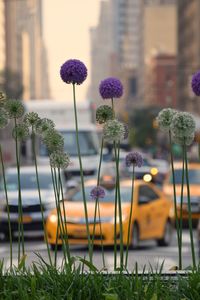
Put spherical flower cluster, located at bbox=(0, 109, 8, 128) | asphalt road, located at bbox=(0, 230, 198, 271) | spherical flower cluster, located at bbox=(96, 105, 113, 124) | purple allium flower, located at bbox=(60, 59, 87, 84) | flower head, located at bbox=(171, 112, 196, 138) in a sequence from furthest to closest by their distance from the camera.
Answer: asphalt road, located at bbox=(0, 230, 198, 271) < spherical flower cluster, located at bbox=(96, 105, 113, 124) < spherical flower cluster, located at bbox=(0, 109, 8, 128) < purple allium flower, located at bbox=(60, 59, 87, 84) < flower head, located at bbox=(171, 112, 196, 138)

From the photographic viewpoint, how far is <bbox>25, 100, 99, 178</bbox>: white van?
1474 inches

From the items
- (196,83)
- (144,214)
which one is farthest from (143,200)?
(196,83)

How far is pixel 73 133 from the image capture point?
38.9 metres

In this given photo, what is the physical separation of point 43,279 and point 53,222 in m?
14.0

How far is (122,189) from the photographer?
21.2 metres

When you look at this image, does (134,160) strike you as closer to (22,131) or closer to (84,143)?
(22,131)

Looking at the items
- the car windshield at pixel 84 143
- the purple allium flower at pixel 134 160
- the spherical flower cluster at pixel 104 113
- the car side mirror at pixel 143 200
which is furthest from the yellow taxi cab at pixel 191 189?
the spherical flower cluster at pixel 104 113

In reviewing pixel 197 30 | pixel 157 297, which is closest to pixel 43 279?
pixel 157 297

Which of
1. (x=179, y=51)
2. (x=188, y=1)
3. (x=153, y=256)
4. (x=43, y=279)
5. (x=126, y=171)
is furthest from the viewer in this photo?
(x=179, y=51)

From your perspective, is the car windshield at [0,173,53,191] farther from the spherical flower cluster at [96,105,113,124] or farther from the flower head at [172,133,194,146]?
the flower head at [172,133,194,146]

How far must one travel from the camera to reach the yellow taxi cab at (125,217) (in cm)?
1947

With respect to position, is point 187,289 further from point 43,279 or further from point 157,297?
point 43,279

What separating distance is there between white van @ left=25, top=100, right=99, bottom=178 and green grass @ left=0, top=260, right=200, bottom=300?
30546 millimetres

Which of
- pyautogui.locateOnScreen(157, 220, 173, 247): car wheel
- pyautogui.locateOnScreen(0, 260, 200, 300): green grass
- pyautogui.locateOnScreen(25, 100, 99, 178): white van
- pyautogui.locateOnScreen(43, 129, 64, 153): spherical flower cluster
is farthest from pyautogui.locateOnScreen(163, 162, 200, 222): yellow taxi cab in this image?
pyautogui.locateOnScreen(0, 260, 200, 300): green grass
